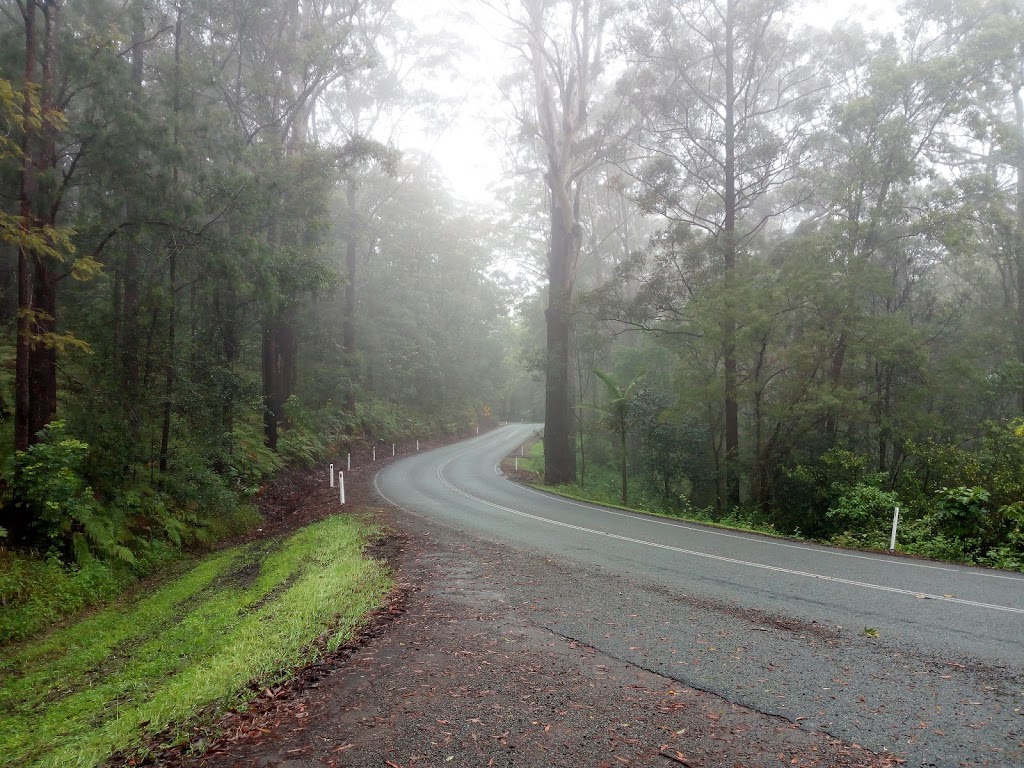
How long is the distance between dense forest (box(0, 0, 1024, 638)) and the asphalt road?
12.0 feet

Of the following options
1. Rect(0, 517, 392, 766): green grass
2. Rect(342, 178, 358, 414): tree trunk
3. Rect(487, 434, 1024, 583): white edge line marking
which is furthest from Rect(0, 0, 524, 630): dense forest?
Rect(487, 434, 1024, 583): white edge line marking

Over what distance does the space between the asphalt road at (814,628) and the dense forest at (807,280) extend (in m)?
5.51

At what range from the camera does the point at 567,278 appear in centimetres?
2283

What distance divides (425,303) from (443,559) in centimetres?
3475

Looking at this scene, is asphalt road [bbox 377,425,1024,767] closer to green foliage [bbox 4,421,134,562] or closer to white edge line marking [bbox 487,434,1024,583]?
white edge line marking [bbox 487,434,1024,583]

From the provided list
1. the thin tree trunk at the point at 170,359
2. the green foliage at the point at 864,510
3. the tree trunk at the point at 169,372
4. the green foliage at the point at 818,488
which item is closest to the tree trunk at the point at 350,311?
the thin tree trunk at the point at 170,359

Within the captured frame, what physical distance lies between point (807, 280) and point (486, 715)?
15.6 meters

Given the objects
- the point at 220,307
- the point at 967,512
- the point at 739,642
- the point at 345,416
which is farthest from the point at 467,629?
the point at 345,416

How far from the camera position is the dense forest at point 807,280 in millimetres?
16688

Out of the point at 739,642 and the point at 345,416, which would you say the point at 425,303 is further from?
the point at 739,642

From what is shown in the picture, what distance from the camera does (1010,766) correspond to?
11.3 ft

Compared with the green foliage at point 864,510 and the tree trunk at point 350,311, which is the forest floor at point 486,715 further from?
the tree trunk at point 350,311

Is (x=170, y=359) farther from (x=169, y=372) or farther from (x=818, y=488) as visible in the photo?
(x=818, y=488)

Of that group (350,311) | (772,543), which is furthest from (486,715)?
(350,311)
